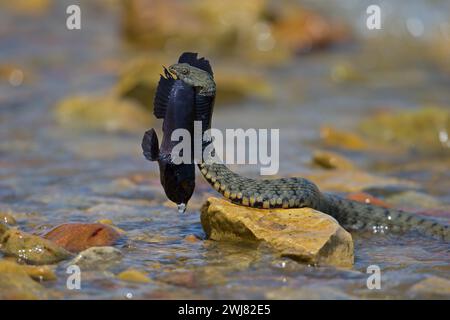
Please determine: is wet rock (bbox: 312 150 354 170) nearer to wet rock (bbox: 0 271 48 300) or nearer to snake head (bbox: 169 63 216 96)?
snake head (bbox: 169 63 216 96)

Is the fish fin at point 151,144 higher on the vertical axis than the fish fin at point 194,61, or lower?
lower

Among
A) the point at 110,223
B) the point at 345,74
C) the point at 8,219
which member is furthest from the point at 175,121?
the point at 345,74

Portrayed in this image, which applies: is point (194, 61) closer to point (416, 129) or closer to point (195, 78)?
point (195, 78)

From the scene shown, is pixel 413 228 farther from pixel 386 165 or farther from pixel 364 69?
pixel 364 69

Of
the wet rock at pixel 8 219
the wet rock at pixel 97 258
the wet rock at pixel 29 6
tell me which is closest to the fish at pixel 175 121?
the wet rock at pixel 97 258

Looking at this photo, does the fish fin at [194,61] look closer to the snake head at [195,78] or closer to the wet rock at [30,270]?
the snake head at [195,78]

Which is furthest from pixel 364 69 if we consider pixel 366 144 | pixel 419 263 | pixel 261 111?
pixel 419 263
